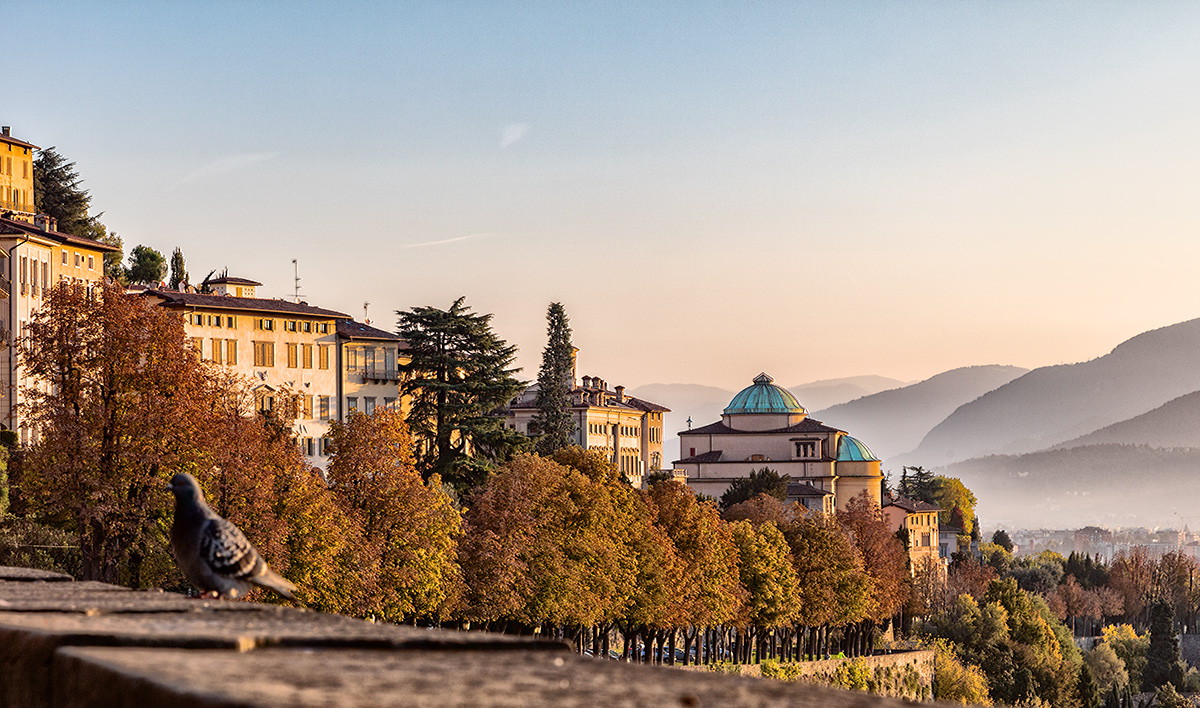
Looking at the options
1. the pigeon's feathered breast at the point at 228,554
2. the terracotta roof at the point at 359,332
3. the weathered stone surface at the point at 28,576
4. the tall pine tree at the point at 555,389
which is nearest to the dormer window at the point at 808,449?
the tall pine tree at the point at 555,389

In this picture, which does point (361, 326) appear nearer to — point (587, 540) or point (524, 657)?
point (587, 540)

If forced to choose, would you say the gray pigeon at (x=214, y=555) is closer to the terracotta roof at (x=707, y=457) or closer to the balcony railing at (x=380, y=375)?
the balcony railing at (x=380, y=375)

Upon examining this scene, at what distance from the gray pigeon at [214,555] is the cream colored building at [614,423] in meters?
128

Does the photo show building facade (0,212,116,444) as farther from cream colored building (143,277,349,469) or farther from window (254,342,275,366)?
window (254,342,275,366)

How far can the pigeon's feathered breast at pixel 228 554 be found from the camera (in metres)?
12.5

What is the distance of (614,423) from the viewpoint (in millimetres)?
157250

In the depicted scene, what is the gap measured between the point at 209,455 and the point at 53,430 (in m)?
4.27

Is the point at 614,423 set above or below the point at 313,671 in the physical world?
above

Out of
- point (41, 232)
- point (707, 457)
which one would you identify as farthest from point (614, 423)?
point (41, 232)

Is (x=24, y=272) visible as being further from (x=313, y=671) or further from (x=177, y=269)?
(x=313, y=671)

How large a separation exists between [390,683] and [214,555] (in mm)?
8740

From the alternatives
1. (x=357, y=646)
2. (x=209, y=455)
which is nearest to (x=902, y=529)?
(x=209, y=455)

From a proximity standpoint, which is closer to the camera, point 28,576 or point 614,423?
point 28,576

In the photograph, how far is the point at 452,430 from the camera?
94938 millimetres
